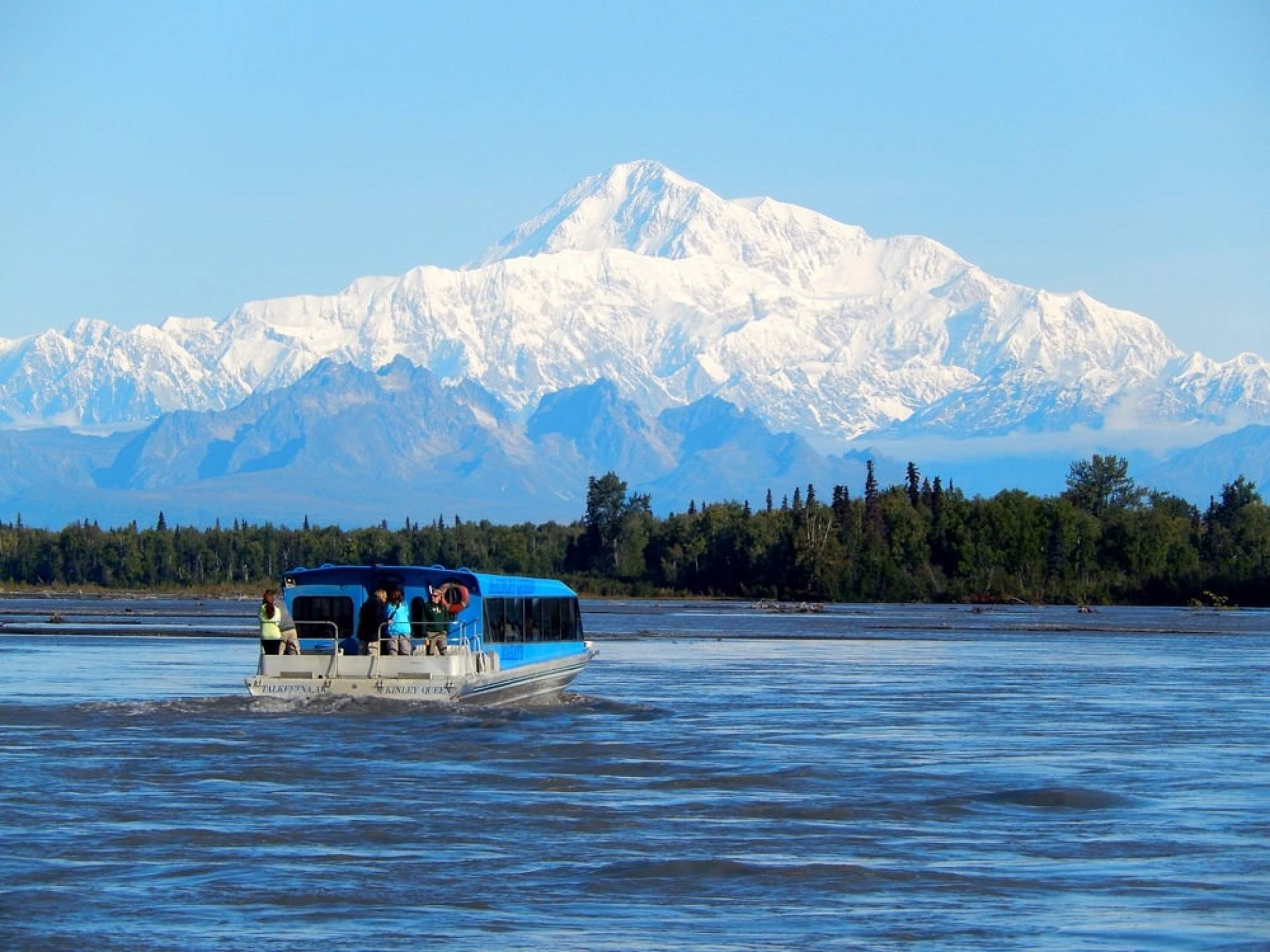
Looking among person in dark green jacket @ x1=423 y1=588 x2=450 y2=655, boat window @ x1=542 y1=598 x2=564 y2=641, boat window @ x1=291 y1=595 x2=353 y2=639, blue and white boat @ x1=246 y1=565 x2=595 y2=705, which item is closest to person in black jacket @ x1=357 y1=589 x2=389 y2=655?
blue and white boat @ x1=246 y1=565 x2=595 y2=705

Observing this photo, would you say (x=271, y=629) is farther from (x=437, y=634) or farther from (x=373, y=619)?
(x=437, y=634)

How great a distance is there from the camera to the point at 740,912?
23.2 m

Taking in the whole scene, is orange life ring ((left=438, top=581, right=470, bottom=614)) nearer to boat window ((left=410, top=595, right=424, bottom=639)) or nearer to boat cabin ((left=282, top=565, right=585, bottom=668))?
boat cabin ((left=282, top=565, right=585, bottom=668))

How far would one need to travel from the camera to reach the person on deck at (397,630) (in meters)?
44.0

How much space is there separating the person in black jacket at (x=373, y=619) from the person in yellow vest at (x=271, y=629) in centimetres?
190

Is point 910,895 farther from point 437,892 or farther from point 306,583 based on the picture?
point 306,583

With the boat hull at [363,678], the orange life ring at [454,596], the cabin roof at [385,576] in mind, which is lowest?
the boat hull at [363,678]

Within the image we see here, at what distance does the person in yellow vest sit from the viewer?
147ft

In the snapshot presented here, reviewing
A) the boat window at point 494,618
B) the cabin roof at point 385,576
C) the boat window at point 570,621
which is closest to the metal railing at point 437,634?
the boat window at point 494,618

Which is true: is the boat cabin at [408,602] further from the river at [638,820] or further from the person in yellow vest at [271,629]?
the river at [638,820]

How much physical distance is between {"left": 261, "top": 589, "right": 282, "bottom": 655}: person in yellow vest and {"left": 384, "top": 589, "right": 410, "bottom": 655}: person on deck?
2463 mm

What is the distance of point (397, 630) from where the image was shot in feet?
145

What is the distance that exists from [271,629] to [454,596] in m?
4.31

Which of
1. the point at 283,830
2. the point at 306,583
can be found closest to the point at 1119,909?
the point at 283,830
